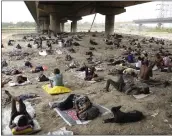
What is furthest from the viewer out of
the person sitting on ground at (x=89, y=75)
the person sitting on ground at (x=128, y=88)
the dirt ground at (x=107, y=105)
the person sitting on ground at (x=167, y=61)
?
the person sitting on ground at (x=167, y=61)

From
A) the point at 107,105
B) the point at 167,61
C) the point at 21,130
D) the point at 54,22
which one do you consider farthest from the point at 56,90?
the point at 54,22

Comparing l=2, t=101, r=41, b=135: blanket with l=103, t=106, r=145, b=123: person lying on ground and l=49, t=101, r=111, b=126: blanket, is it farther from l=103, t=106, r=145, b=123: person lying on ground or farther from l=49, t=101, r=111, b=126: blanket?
l=103, t=106, r=145, b=123: person lying on ground

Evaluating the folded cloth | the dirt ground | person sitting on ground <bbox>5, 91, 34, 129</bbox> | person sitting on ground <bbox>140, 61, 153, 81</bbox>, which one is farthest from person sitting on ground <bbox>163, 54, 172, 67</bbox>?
person sitting on ground <bbox>5, 91, 34, 129</bbox>

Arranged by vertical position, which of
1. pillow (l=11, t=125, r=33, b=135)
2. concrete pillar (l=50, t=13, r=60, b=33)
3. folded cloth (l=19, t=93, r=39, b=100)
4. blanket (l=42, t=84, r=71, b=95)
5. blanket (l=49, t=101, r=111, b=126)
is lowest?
pillow (l=11, t=125, r=33, b=135)

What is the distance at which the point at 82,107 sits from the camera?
297 inches

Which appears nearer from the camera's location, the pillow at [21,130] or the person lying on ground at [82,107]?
the pillow at [21,130]

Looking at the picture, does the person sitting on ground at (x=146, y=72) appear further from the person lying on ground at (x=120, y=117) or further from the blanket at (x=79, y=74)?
the person lying on ground at (x=120, y=117)

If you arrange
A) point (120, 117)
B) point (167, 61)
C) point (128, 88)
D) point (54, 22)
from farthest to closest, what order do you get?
point (54, 22) < point (167, 61) < point (128, 88) < point (120, 117)

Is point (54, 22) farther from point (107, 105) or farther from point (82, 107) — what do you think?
point (82, 107)

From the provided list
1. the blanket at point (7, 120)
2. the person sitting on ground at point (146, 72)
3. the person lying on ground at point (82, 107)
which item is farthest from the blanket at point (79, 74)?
the blanket at point (7, 120)

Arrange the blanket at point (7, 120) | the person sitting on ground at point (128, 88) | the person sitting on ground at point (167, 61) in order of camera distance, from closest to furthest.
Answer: the blanket at point (7, 120)
the person sitting on ground at point (128, 88)
the person sitting on ground at point (167, 61)

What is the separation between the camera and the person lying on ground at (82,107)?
24.1 feet

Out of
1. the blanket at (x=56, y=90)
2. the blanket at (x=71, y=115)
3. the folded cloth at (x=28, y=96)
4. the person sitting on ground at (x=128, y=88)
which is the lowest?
the blanket at (x=71, y=115)

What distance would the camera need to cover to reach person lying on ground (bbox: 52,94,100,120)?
24.1ft
